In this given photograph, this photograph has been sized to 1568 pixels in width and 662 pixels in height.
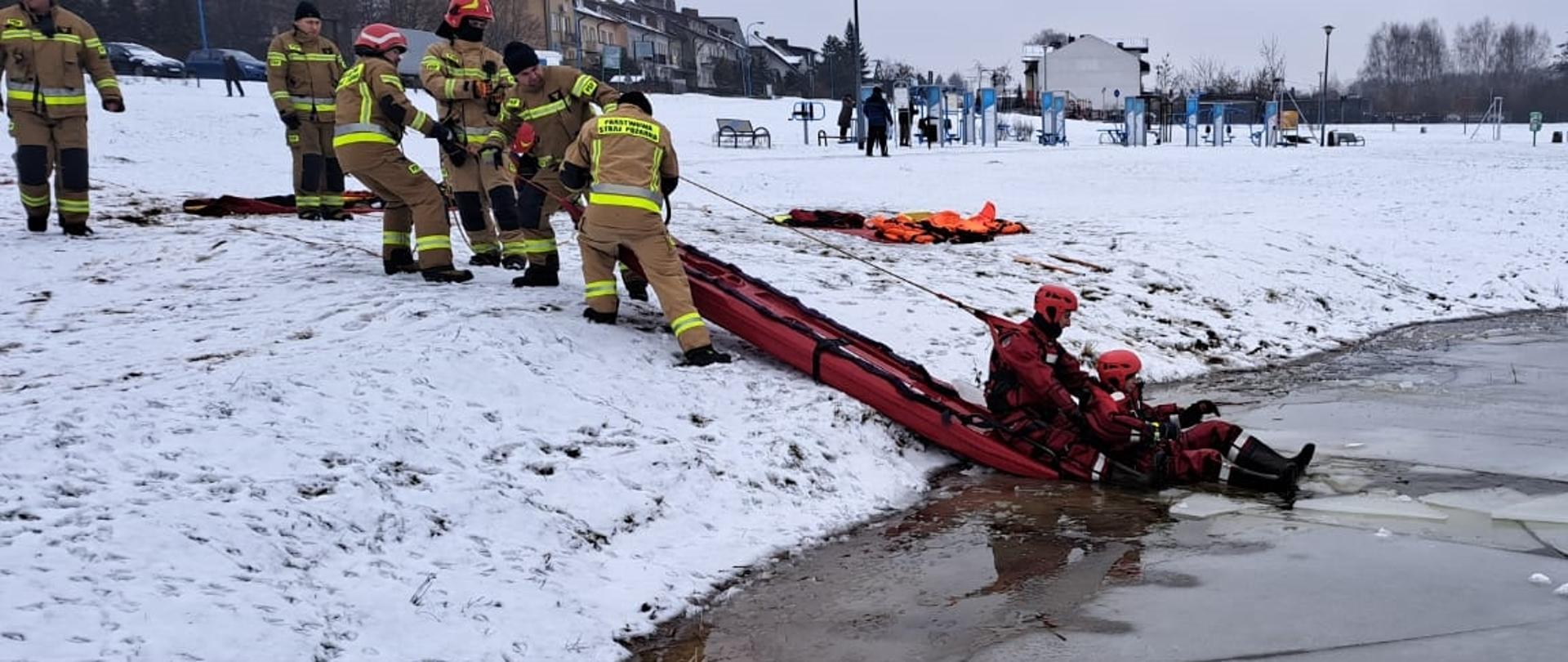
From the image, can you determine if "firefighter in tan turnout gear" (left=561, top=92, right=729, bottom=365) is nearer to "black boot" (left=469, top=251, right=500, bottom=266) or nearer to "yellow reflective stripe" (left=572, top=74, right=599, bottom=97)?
"yellow reflective stripe" (left=572, top=74, right=599, bottom=97)

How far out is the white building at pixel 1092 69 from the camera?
8750 centimetres

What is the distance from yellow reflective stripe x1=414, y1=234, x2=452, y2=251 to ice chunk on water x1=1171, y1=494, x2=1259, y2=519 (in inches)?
211

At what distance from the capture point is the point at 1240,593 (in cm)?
471

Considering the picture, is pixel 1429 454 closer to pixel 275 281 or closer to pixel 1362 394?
pixel 1362 394

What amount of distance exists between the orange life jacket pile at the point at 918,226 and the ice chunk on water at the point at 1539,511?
27.0 ft

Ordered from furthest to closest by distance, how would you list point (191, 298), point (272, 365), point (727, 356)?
point (191, 298)
point (727, 356)
point (272, 365)

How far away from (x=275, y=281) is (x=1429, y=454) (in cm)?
773

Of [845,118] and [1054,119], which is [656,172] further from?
[1054,119]

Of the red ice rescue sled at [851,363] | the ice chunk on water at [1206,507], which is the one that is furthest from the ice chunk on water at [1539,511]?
the red ice rescue sled at [851,363]

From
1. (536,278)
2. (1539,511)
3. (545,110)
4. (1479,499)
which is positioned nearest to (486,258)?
(536,278)

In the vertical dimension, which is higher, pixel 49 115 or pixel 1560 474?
pixel 49 115

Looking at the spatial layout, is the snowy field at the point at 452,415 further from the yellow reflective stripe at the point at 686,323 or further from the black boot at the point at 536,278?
the yellow reflective stripe at the point at 686,323

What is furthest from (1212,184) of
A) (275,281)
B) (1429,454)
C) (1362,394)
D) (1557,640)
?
(1557,640)

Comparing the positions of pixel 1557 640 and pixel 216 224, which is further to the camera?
pixel 216 224
